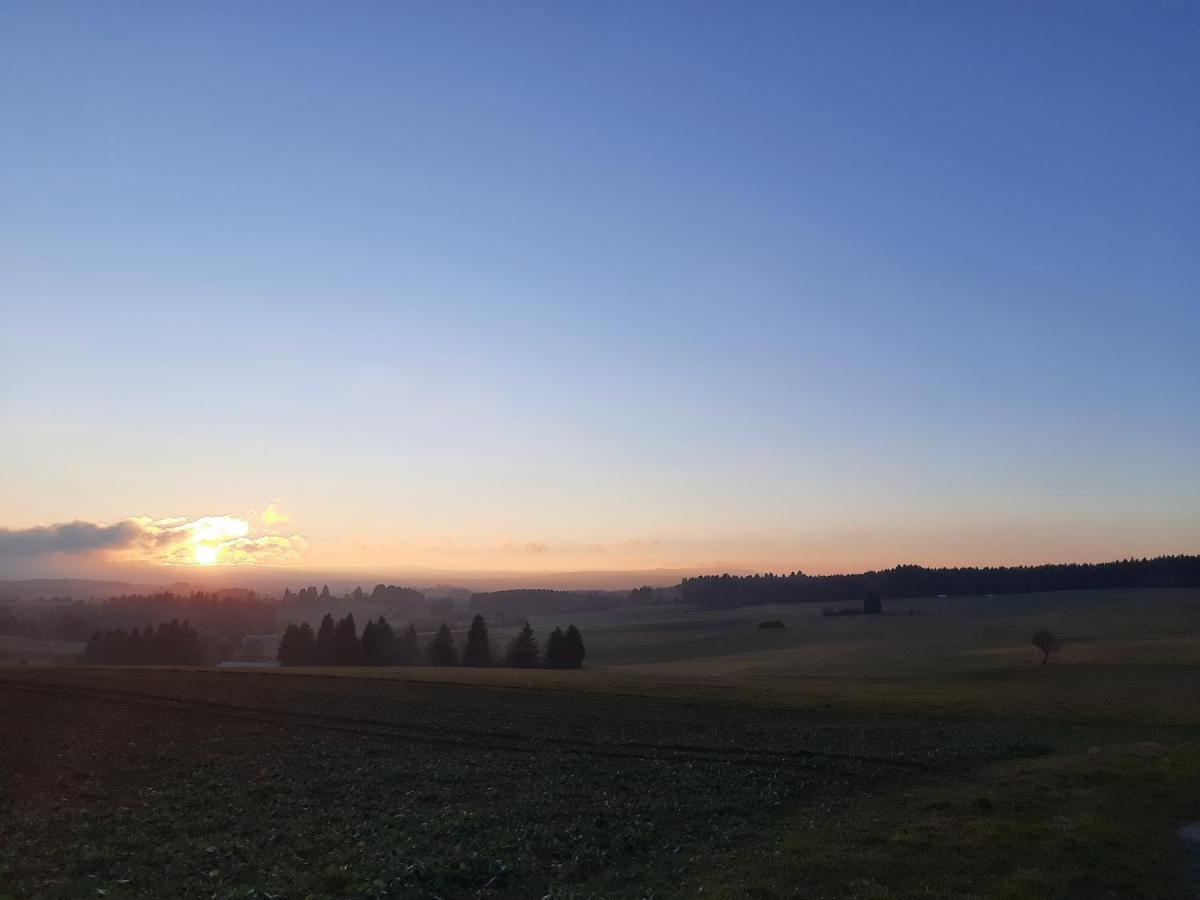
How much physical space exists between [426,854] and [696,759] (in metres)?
16.4

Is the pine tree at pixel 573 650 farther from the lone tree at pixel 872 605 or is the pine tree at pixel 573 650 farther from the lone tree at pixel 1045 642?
the lone tree at pixel 872 605

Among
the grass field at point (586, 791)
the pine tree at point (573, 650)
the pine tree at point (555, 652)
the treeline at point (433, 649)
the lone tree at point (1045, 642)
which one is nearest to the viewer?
the grass field at point (586, 791)

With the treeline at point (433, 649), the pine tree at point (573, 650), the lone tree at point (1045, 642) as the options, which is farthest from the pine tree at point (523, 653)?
the lone tree at point (1045, 642)

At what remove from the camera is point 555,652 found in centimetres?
11519

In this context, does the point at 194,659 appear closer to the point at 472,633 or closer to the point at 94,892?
the point at 472,633

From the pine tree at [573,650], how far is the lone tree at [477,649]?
33.4 feet

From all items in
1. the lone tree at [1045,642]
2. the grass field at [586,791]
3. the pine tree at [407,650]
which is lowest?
the pine tree at [407,650]

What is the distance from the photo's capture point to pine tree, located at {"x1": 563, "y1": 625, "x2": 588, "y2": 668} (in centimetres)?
11519

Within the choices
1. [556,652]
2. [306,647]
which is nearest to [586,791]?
[556,652]

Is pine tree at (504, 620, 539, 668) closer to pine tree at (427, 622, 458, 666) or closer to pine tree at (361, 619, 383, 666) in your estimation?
pine tree at (427, 622, 458, 666)

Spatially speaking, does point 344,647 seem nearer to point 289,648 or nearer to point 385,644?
point 385,644

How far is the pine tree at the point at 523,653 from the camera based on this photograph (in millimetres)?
115250

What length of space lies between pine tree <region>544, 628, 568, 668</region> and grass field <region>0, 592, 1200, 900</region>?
54552 millimetres

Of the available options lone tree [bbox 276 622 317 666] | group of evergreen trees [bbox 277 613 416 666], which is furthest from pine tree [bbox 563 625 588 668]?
lone tree [bbox 276 622 317 666]
